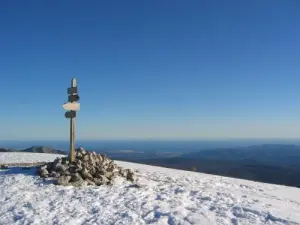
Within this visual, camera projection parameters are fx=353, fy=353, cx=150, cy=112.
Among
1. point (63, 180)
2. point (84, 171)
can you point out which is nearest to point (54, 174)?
point (63, 180)

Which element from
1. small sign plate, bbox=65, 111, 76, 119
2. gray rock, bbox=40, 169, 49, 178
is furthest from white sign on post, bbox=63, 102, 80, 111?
gray rock, bbox=40, 169, 49, 178

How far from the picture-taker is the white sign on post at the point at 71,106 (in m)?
17.7

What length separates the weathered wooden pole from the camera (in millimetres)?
17672

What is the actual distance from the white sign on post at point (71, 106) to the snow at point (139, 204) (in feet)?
12.6

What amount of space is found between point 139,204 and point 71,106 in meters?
7.52

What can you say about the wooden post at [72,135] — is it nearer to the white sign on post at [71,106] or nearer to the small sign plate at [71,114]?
the small sign plate at [71,114]

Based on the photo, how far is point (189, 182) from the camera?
56.7 ft

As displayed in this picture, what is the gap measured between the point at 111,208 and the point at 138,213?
1018 mm

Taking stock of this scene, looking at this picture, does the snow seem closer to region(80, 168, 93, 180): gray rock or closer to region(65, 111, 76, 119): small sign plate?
region(80, 168, 93, 180): gray rock

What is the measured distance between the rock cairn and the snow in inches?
22.0

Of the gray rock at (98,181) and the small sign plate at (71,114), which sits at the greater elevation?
the small sign plate at (71,114)

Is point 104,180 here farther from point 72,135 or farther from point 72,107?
point 72,107

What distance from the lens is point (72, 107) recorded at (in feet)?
58.3

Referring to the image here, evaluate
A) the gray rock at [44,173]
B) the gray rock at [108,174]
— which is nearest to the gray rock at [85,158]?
the gray rock at [108,174]
